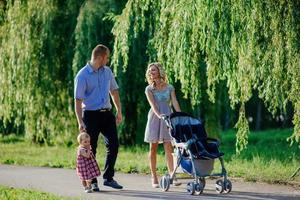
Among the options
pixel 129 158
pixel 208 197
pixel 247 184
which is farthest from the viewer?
pixel 129 158

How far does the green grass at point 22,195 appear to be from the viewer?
31.7 feet

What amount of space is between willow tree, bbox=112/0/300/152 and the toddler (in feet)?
5.27

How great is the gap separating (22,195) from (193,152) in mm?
2144

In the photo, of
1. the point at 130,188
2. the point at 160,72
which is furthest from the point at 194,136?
the point at 130,188

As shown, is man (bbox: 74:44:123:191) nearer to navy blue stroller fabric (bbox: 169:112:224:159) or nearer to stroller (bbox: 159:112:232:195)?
stroller (bbox: 159:112:232:195)

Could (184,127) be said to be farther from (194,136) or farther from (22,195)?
(22,195)

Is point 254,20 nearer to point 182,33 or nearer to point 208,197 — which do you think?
point 182,33

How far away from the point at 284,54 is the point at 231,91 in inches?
45.3

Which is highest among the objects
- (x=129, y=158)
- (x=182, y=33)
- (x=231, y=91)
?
(x=182, y=33)

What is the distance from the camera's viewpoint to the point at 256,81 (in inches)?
428

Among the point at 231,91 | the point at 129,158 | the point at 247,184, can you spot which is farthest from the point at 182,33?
the point at 129,158

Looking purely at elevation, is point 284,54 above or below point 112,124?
above

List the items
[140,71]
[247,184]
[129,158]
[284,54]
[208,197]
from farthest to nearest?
[140,71]
[129,158]
[247,184]
[284,54]
[208,197]

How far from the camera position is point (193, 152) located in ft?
32.7
